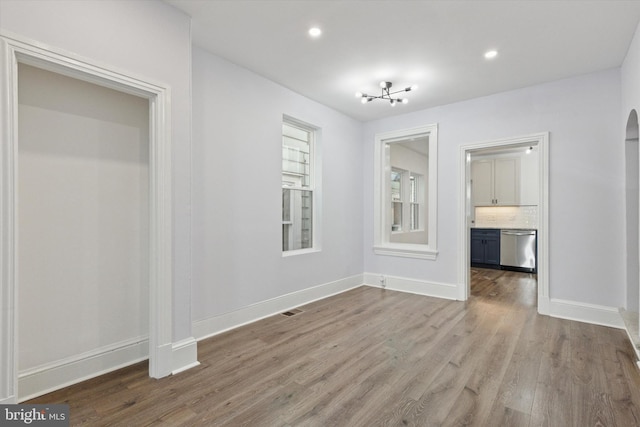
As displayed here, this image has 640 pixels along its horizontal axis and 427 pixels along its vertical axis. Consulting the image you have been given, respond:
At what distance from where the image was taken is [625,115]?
3225 mm

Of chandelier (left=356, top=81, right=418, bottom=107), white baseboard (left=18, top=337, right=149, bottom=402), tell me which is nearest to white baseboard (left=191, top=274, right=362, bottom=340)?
white baseboard (left=18, top=337, right=149, bottom=402)

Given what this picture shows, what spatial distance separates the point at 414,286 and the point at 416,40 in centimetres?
342

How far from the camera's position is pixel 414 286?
16.1 feet

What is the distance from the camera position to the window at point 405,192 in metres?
4.81

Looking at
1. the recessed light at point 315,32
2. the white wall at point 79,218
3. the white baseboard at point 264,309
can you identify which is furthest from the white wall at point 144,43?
the recessed light at point 315,32

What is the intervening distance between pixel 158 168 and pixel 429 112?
3.97m

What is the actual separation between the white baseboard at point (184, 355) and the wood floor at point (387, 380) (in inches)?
3.2

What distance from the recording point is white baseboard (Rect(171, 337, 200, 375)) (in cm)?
245

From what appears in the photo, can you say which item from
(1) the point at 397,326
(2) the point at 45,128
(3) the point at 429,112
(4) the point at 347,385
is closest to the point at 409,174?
(3) the point at 429,112

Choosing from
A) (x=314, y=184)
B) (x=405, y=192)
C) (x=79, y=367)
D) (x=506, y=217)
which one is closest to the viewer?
(x=79, y=367)

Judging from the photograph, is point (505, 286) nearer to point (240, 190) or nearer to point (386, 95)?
point (386, 95)

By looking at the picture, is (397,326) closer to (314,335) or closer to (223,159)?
(314,335)

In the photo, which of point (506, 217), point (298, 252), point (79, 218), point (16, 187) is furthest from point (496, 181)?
point (16, 187)

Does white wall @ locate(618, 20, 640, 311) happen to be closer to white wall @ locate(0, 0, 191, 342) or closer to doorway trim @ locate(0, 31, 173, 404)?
white wall @ locate(0, 0, 191, 342)
